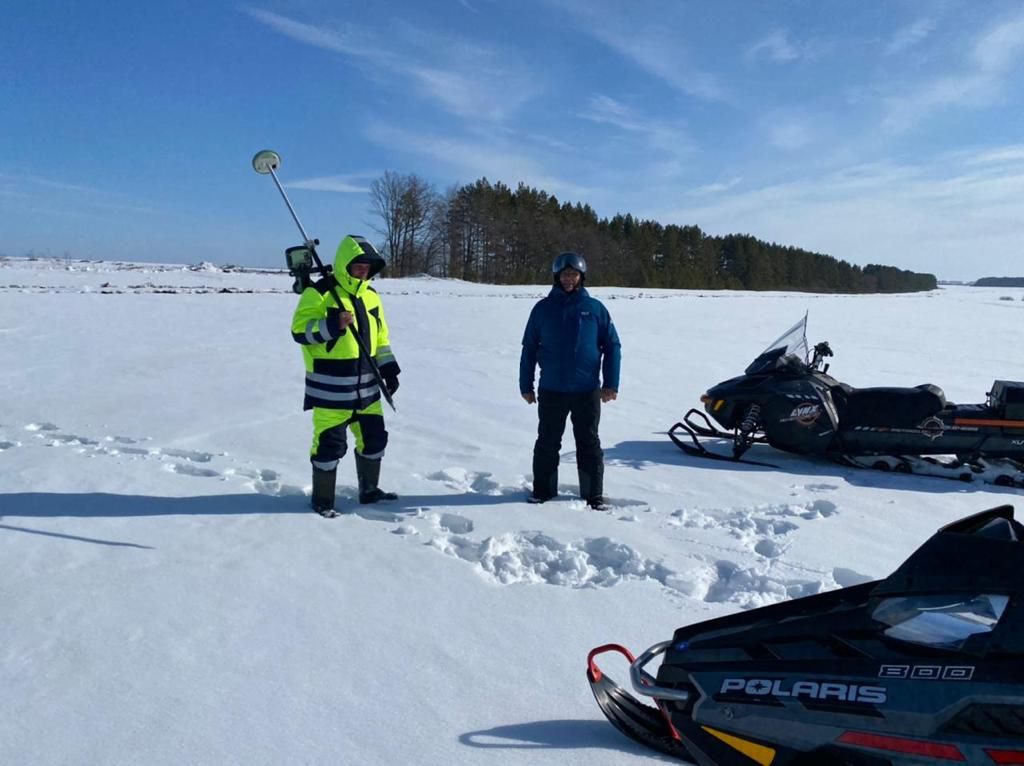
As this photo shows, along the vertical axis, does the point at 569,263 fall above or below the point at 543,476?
above

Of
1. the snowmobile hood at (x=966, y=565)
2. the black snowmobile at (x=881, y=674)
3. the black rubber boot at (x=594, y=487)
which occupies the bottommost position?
the black rubber boot at (x=594, y=487)

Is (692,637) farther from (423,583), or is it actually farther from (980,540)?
(423,583)

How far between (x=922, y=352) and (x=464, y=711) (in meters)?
15.8

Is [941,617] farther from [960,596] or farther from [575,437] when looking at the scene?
[575,437]

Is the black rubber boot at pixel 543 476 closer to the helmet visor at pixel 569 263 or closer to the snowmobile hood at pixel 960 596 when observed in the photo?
the helmet visor at pixel 569 263

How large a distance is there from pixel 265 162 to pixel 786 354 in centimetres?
438

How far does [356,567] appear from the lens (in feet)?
11.7

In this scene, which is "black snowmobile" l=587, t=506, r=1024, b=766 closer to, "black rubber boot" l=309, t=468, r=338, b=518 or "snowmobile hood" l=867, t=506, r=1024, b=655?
"snowmobile hood" l=867, t=506, r=1024, b=655

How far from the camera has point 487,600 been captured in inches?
127

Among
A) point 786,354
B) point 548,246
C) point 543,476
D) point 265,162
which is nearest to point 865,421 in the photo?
point 786,354

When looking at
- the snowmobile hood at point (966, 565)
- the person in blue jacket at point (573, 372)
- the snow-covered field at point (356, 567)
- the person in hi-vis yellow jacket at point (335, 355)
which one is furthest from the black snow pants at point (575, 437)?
the snowmobile hood at point (966, 565)

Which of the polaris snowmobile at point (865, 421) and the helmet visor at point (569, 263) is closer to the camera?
the helmet visor at point (569, 263)

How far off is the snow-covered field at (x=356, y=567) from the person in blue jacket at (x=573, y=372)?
0.26m

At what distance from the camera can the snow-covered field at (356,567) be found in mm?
2338
